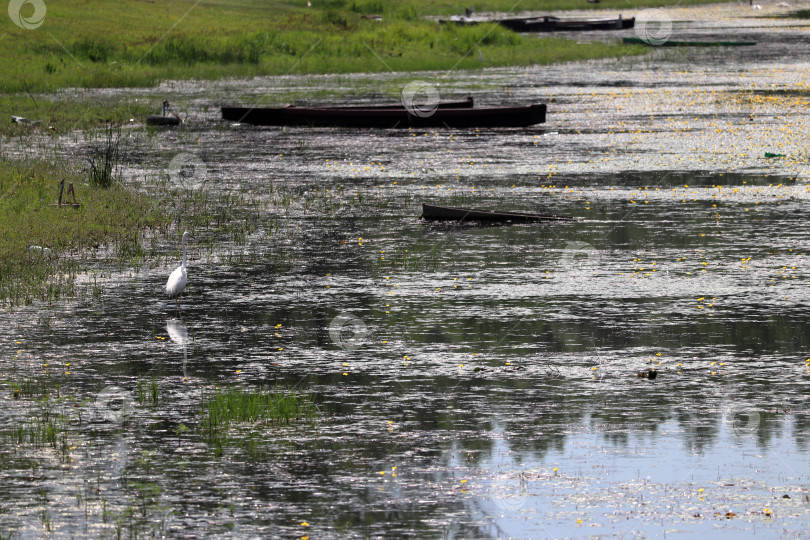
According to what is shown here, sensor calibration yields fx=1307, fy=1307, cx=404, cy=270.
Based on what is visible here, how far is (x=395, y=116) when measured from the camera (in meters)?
39.2

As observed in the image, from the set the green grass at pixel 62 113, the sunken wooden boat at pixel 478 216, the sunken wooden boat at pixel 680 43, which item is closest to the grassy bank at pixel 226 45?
the sunken wooden boat at pixel 680 43

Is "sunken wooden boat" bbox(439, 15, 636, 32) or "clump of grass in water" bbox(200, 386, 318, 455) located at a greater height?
"sunken wooden boat" bbox(439, 15, 636, 32)

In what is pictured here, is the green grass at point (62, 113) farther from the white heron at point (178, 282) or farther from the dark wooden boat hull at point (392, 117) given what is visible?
the white heron at point (178, 282)

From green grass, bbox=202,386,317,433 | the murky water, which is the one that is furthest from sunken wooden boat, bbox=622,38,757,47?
green grass, bbox=202,386,317,433

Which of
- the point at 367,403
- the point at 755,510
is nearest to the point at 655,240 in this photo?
the point at 367,403

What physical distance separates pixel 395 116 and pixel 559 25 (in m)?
60.8

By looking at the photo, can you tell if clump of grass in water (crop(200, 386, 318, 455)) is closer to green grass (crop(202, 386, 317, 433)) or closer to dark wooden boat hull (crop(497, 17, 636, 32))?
green grass (crop(202, 386, 317, 433))

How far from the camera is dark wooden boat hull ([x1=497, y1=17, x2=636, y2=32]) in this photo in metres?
93.7

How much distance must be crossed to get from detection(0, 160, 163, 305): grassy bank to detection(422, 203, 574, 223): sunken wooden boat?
491cm

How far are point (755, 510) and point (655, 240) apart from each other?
467 inches

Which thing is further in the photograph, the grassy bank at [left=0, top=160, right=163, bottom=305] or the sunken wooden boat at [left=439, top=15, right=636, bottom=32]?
the sunken wooden boat at [left=439, top=15, right=636, bottom=32]

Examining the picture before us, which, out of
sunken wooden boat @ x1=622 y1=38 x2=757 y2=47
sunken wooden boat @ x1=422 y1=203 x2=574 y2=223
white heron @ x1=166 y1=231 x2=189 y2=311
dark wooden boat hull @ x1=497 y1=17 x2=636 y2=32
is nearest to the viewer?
white heron @ x1=166 y1=231 x2=189 y2=311

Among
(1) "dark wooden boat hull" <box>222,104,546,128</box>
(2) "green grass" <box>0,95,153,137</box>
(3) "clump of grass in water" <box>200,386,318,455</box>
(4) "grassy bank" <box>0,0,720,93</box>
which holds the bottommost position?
(3) "clump of grass in water" <box>200,386,318,455</box>

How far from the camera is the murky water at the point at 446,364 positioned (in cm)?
995
